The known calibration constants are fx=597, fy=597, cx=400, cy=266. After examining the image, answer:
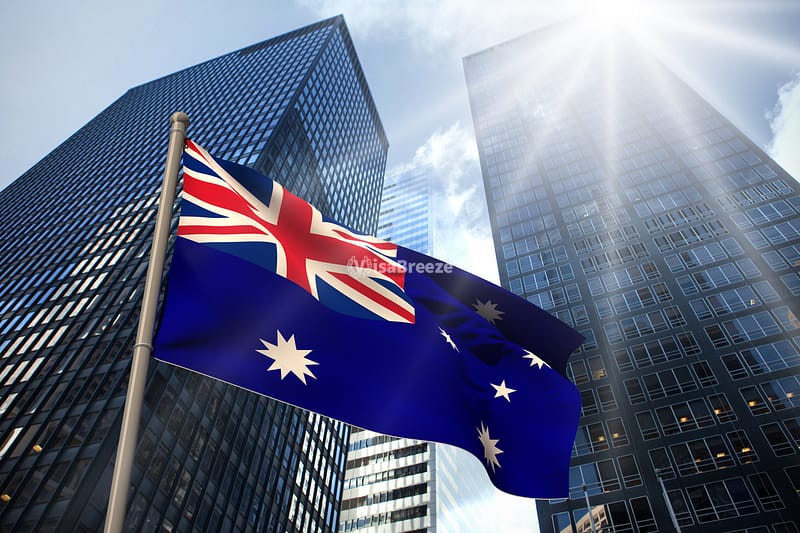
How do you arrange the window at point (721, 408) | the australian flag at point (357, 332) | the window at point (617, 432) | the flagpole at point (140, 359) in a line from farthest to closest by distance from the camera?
the window at point (617, 432), the window at point (721, 408), the australian flag at point (357, 332), the flagpole at point (140, 359)

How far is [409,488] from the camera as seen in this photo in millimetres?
102938

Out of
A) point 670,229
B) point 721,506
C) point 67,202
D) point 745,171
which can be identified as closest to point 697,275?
point 670,229

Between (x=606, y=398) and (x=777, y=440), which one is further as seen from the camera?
(x=606, y=398)

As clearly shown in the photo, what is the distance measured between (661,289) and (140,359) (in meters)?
68.4

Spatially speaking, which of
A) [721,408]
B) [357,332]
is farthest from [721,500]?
[357,332]

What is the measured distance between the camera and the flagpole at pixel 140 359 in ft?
19.6

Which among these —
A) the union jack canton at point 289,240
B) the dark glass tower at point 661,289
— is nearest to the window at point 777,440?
the dark glass tower at point 661,289

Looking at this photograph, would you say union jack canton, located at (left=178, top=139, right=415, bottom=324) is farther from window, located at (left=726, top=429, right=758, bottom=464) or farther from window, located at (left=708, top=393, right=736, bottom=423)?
window, located at (left=708, top=393, right=736, bottom=423)

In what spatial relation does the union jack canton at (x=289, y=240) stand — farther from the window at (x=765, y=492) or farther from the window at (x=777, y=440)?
the window at (x=777, y=440)

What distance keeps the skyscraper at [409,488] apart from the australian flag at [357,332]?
300 ft

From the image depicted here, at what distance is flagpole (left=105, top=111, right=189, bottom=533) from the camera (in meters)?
5.98

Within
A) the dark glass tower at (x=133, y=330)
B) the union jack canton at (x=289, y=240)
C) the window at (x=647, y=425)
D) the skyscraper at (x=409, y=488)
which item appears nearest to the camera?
the union jack canton at (x=289, y=240)

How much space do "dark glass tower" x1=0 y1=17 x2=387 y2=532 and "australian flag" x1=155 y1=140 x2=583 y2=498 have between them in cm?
4002

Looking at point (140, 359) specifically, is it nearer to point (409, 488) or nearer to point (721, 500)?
point (721, 500)
